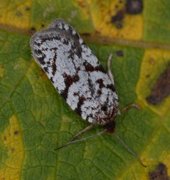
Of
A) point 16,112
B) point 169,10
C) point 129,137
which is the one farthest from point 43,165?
point 169,10

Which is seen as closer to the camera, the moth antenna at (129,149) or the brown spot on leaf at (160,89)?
the moth antenna at (129,149)

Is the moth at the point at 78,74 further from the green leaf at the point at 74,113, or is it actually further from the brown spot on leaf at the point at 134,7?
the brown spot on leaf at the point at 134,7

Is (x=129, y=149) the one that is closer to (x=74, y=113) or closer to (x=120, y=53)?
(x=74, y=113)

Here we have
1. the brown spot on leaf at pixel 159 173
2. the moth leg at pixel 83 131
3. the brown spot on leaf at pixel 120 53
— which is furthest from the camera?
the brown spot on leaf at pixel 120 53

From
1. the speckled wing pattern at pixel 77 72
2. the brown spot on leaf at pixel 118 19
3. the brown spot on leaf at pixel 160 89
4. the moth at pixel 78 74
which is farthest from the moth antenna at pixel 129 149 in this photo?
the brown spot on leaf at pixel 118 19

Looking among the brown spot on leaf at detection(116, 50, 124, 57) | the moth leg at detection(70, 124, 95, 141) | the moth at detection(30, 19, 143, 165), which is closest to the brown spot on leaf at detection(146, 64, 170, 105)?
the moth at detection(30, 19, 143, 165)

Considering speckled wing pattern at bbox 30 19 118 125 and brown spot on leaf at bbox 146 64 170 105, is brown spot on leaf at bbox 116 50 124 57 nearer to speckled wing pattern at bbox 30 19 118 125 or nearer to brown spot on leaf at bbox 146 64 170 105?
speckled wing pattern at bbox 30 19 118 125

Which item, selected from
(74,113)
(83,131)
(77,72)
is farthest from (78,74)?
(83,131)

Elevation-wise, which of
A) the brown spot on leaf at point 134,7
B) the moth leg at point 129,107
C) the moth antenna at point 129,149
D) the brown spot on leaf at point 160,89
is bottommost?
the moth antenna at point 129,149
